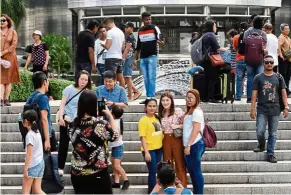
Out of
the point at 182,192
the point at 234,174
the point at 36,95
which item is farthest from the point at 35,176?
the point at 234,174

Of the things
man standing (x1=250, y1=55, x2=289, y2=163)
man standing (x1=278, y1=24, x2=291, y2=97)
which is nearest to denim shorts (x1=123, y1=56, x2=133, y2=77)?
man standing (x1=278, y1=24, x2=291, y2=97)

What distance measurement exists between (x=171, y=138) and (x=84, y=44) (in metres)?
3.52

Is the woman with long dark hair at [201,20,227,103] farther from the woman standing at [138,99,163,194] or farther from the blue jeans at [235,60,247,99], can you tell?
the woman standing at [138,99,163,194]

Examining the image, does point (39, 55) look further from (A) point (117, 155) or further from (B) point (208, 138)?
(B) point (208, 138)

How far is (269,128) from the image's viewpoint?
34.1 feet

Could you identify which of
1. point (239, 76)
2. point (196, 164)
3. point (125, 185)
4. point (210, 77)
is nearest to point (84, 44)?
point (210, 77)

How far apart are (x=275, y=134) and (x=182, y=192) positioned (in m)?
4.13

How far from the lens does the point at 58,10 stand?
48.4 metres

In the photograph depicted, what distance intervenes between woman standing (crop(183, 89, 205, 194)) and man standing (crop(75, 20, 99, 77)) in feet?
10.8

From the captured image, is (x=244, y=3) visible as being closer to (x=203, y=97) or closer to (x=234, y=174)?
(x=203, y=97)

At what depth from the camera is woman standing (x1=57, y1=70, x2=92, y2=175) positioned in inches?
364

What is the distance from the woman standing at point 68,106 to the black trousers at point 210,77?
3.45 meters

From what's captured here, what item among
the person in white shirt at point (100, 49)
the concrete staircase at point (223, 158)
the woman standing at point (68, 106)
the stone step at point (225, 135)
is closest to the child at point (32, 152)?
the woman standing at point (68, 106)

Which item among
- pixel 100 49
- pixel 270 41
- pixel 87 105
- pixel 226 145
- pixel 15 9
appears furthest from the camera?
pixel 15 9
